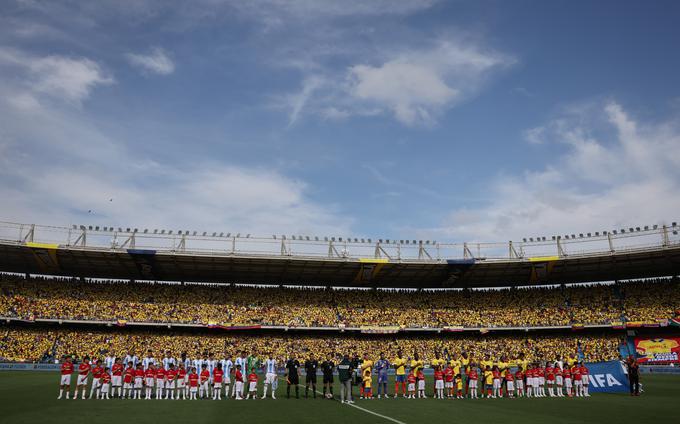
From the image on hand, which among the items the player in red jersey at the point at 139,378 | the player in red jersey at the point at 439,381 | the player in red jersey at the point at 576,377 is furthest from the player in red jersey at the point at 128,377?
the player in red jersey at the point at 576,377

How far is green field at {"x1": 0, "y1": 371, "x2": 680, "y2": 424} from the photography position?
47.8 feet

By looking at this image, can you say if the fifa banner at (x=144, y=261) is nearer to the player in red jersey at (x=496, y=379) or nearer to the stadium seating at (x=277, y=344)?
the stadium seating at (x=277, y=344)

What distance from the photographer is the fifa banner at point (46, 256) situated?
4822 centimetres

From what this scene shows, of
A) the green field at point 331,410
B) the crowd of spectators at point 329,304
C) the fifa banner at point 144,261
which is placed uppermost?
the fifa banner at point 144,261

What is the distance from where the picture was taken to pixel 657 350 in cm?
4812

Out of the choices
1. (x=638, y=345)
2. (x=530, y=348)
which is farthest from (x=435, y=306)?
(x=638, y=345)

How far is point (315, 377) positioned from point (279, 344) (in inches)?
1205

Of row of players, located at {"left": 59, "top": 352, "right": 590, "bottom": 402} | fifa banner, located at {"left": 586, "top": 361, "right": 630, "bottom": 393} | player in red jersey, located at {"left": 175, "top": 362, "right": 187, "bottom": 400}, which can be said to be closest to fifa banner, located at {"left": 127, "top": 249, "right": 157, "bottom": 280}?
row of players, located at {"left": 59, "top": 352, "right": 590, "bottom": 402}

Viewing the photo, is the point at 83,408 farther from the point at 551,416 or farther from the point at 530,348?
the point at 530,348

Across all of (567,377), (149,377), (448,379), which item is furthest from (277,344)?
(567,377)

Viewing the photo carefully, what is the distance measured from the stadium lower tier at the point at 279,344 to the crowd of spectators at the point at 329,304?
1729 mm

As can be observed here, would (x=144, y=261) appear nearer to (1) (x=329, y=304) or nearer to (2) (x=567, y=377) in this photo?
(1) (x=329, y=304)

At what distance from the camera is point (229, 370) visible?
23.7 metres

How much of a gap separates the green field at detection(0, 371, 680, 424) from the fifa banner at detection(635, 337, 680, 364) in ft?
102
